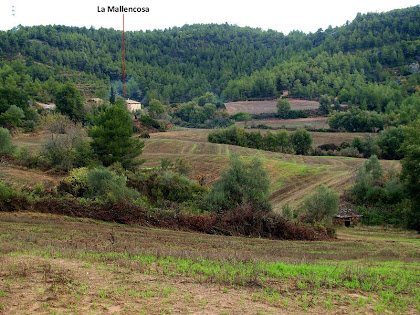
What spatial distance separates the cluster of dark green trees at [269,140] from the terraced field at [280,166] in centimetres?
787

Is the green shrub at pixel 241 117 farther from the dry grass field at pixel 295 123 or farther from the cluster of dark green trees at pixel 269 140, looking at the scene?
the cluster of dark green trees at pixel 269 140

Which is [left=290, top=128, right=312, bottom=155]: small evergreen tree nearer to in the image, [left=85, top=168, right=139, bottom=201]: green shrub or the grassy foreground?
[left=85, top=168, right=139, bottom=201]: green shrub

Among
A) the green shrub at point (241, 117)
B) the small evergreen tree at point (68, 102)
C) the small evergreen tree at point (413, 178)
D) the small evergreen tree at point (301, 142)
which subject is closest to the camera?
the small evergreen tree at point (413, 178)

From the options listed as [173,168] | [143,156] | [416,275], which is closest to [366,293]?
[416,275]

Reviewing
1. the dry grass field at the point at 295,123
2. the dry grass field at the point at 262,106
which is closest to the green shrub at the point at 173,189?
the dry grass field at the point at 295,123

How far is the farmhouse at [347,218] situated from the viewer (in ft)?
123

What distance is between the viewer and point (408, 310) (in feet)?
33.3

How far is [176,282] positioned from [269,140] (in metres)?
72.4

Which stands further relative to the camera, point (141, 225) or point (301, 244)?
point (141, 225)

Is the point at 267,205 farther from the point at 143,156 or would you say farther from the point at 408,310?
the point at 143,156

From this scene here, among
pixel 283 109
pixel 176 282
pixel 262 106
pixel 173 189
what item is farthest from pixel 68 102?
pixel 176 282

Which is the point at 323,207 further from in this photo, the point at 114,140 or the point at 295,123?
the point at 295,123

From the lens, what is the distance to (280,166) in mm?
57656

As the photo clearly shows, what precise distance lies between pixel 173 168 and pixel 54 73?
12199 centimetres
